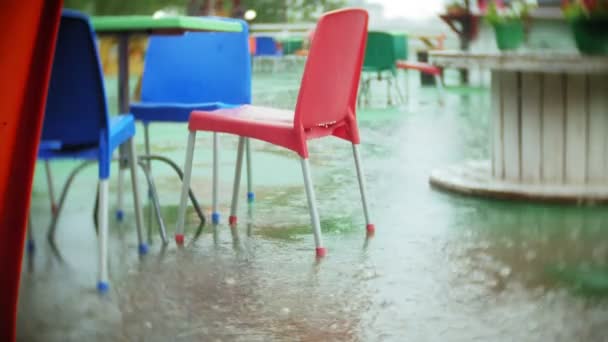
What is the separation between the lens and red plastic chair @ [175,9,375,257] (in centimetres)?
266

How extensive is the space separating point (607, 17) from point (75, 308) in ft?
8.21

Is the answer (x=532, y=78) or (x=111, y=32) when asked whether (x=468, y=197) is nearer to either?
(x=532, y=78)

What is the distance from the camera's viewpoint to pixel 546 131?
3822 millimetres

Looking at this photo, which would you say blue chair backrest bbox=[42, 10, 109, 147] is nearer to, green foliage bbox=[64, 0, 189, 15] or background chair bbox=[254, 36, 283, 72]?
green foliage bbox=[64, 0, 189, 15]

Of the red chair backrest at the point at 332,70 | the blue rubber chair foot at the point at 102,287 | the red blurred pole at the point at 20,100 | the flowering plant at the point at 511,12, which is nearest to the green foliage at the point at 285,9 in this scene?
the flowering plant at the point at 511,12

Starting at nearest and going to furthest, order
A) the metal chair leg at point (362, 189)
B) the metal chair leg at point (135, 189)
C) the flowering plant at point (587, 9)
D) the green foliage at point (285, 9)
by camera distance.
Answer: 1. the metal chair leg at point (135, 189)
2. the metal chair leg at point (362, 189)
3. the flowering plant at point (587, 9)
4. the green foliage at point (285, 9)

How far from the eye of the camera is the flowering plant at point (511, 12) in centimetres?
399

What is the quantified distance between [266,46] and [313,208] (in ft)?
29.3

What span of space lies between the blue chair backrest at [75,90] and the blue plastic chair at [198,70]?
3.60ft

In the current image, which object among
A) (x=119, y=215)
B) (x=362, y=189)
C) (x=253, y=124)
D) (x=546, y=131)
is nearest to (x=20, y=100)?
(x=253, y=124)

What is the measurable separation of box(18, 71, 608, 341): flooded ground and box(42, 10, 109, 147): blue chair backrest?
1.43ft

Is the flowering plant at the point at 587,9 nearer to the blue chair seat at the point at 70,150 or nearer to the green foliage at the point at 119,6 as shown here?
the blue chair seat at the point at 70,150

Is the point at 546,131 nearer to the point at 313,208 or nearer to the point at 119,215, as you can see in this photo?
the point at 313,208

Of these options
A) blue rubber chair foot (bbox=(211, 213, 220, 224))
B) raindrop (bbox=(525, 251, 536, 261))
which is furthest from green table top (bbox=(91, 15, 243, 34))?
raindrop (bbox=(525, 251, 536, 261))
